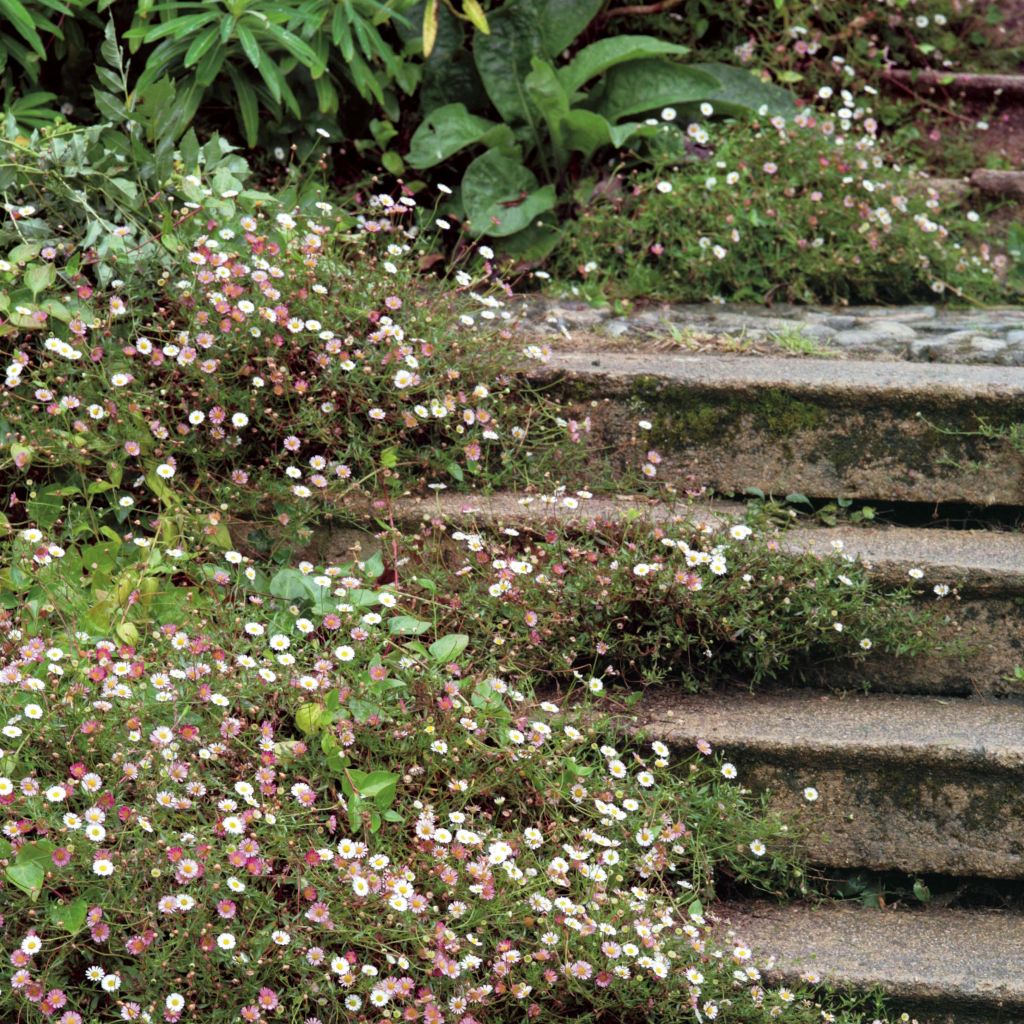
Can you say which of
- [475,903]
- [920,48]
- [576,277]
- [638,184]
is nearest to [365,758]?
[475,903]

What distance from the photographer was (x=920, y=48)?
5277mm

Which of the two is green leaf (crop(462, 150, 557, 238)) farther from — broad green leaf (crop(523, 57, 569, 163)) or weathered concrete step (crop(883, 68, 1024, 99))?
weathered concrete step (crop(883, 68, 1024, 99))

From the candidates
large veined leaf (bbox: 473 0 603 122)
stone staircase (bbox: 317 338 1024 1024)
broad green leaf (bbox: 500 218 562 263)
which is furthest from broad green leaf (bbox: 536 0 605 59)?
stone staircase (bbox: 317 338 1024 1024)

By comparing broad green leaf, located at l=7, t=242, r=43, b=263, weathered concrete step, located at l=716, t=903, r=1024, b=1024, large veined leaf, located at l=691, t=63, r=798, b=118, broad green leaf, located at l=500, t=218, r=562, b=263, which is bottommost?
weathered concrete step, located at l=716, t=903, r=1024, b=1024

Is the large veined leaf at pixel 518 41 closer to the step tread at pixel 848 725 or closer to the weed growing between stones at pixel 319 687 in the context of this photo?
the weed growing between stones at pixel 319 687

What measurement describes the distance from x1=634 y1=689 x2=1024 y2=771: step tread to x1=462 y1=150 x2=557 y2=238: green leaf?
1.89 m

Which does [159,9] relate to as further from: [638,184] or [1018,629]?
[1018,629]

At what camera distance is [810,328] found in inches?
155

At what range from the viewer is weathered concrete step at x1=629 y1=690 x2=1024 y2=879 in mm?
2682

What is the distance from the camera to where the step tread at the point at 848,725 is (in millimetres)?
2680

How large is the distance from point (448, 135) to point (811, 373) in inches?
63.4

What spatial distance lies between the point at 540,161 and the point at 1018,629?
7.66 feet

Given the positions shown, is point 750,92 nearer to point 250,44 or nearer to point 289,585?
point 250,44

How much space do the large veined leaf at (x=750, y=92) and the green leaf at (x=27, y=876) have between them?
3587mm
